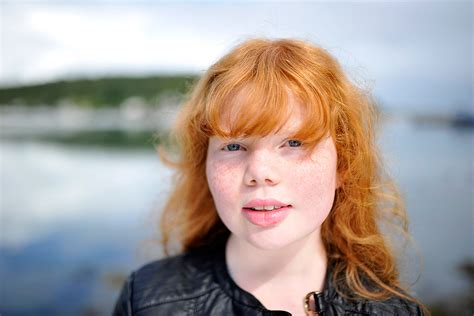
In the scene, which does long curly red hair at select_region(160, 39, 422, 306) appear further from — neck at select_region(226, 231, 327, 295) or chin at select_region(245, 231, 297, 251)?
chin at select_region(245, 231, 297, 251)

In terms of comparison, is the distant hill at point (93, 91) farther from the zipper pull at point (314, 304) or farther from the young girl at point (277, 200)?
the zipper pull at point (314, 304)

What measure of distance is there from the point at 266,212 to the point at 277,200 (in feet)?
0.20

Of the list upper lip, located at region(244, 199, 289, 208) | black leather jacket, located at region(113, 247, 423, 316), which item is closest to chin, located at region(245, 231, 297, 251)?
upper lip, located at region(244, 199, 289, 208)

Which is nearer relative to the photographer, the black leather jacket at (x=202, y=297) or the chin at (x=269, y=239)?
the chin at (x=269, y=239)

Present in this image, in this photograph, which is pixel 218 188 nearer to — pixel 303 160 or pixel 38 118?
pixel 303 160

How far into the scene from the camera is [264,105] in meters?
1.43

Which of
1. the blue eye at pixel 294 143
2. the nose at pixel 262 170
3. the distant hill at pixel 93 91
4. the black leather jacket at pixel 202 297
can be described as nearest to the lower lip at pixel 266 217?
the nose at pixel 262 170

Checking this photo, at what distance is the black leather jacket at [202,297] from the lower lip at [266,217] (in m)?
0.38

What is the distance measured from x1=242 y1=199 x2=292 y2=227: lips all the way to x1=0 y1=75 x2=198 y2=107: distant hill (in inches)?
309

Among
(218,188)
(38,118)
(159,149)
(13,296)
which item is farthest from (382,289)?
(38,118)

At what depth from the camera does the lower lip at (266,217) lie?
1500 mm

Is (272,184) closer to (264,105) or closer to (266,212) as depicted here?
(266,212)

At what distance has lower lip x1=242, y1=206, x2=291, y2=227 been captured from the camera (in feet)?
4.92

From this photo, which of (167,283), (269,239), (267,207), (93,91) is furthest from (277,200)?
(93,91)
